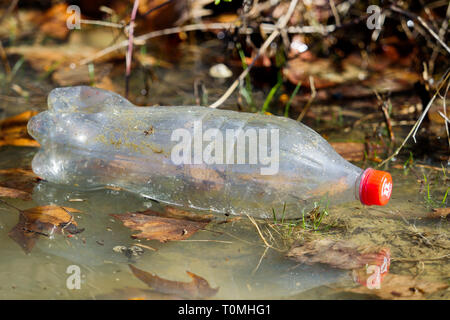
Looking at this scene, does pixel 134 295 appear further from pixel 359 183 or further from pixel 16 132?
pixel 16 132

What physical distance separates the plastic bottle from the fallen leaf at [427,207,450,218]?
24 centimetres

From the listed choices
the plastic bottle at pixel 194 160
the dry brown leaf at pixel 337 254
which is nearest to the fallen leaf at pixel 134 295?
the dry brown leaf at pixel 337 254

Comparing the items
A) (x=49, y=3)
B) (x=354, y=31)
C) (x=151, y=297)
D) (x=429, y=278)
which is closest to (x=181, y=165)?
(x=151, y=297)

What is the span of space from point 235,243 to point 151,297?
0.39 meters

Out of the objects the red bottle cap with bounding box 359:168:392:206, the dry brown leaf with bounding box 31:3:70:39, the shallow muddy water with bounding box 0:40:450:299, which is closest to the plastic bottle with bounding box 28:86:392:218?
the red bottle cap with bounding box 359:168:392:206

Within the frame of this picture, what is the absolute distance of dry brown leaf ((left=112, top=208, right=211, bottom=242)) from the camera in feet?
5.95

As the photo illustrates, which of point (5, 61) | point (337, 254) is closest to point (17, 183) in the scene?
point (337, 254)

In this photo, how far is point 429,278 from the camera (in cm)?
157

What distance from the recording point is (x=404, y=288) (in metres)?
1.53

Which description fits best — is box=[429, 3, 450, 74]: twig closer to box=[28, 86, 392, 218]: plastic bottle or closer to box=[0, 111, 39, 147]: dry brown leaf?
box=[28, 86, 392, 218]: plastic bottle

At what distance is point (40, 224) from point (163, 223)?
41cm

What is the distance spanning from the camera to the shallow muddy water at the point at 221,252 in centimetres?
152

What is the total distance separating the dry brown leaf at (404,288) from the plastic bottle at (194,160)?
33cm
